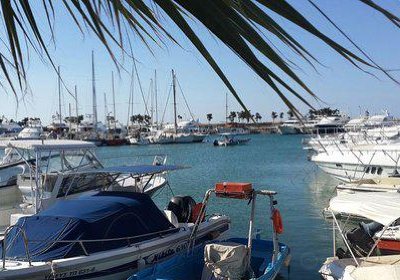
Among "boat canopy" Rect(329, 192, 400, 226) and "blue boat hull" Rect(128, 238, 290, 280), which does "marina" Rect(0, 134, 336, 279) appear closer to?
"blue boat hull" Rect(128, 238, 290, 280)

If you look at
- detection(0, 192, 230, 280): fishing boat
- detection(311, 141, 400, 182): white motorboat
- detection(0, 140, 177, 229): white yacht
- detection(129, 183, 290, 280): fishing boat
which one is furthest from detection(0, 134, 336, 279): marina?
detection(0, 192, 230, 280): fishing boat

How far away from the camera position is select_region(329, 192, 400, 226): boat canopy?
1005cm

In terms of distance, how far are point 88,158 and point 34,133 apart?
65282mm

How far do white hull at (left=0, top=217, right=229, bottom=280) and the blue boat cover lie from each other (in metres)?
0.22

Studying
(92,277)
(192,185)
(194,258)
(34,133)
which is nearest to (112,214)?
(92,277)

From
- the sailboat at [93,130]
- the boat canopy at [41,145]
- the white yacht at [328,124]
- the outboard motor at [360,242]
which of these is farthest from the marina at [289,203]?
the sailboat at [93,130]

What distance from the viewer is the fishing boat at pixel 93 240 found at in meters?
9.27

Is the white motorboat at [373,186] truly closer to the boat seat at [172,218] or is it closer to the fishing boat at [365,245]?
the fishing boat at [365,245]

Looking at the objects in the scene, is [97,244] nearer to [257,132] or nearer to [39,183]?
[39,183]

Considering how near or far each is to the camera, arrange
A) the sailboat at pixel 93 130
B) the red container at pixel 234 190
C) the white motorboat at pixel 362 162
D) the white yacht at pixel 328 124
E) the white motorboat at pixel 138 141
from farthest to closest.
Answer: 1. the white motorboat at pixel 138 141
2. the sailboat at pixel 93 130
3. the white motorboat at pixel 362 162
4. the red container at pixel 234 190
5. the white yacht at pixel 328 124

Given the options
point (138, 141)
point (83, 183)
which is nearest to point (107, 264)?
point (83, 183)

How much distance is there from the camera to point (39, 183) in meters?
14.8

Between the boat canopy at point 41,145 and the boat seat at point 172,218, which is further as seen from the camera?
the boat canopy at point 41,145

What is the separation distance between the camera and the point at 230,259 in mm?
9531
